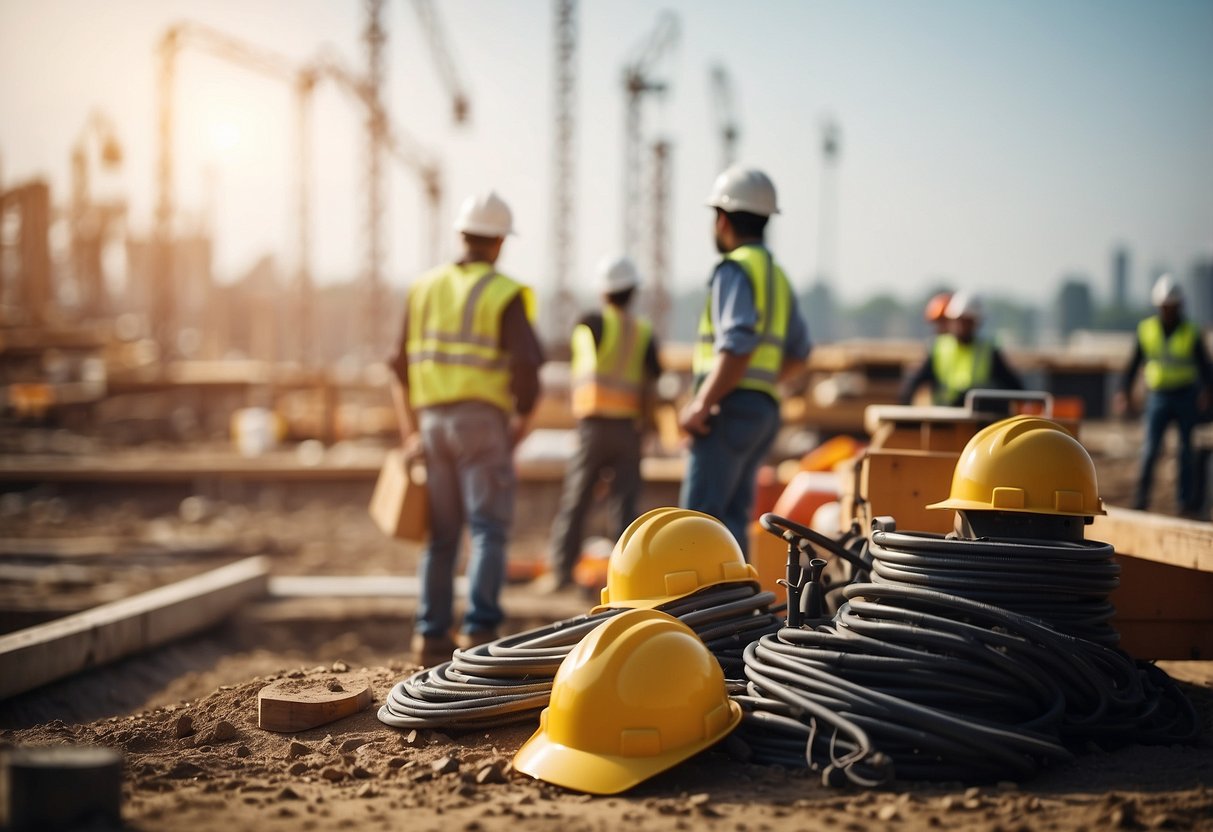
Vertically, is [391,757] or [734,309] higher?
[734,309]

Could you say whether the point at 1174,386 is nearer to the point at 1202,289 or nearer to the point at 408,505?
the point at 408,505

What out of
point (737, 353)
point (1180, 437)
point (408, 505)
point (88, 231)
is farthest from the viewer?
point (88, 231)

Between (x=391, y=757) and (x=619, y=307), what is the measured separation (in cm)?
482

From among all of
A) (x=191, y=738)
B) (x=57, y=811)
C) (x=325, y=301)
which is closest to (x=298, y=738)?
(x=191, y=738)

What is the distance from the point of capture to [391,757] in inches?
137

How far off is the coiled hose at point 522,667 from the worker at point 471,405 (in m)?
1.38

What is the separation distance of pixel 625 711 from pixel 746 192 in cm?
265

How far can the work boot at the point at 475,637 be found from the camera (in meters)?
5.17

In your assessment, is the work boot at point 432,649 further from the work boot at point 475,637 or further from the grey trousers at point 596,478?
the grey trousers at point 596,478

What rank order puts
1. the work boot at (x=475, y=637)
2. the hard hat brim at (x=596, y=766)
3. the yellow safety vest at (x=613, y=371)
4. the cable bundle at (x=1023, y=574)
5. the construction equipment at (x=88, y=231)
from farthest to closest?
the construction equipment at (x=88, y=231), the yellow safety vest at (x=613, y=371), the work boot at (x=475, y=637), the cable bundle at (x=1023, y=574), the hard hat brim at (x=596, y=766)

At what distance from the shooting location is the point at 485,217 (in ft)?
17.9

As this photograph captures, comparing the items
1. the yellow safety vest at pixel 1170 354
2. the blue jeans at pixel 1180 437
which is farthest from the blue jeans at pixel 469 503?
the yellow safety vest at pixel 1170 354

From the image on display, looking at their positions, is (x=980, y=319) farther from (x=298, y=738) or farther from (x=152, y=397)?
(x=152, y=397)

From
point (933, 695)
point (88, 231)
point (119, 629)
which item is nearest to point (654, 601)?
point (933, 695)
